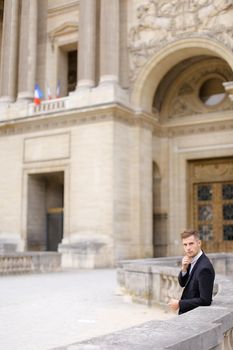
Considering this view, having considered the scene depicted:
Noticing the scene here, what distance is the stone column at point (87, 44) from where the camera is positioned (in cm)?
2362

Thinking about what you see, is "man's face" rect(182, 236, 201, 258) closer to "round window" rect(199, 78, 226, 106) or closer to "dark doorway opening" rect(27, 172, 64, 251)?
"dark doorway opening" rect(27, 172, 64, 251)

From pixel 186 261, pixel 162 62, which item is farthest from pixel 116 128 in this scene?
pixel 186 261

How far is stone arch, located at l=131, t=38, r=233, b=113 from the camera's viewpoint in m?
22.4

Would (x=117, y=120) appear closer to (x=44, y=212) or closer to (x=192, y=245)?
(x=44, y=212)

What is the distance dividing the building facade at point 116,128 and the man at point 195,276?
658 inches

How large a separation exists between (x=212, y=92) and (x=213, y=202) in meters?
5.47

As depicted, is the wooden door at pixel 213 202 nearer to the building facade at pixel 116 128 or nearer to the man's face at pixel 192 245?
the building facade at pixel 116 128

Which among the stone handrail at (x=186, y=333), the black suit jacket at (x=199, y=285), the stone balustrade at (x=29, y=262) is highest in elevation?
the black suit jacket at (x=199, y=285)

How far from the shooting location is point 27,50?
84.7ft

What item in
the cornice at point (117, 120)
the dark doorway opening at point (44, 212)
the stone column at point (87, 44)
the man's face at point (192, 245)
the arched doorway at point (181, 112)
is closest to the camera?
the man's face at point (192, 245)

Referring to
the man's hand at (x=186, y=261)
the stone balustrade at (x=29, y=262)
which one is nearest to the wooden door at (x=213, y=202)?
the stone balustrade at (x=29, y=262)

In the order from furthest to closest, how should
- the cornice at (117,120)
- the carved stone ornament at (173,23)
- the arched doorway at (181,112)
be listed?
the arched doorway at (181,112) < the cornice at (117,120) < the carved stone ornament at (173,23)

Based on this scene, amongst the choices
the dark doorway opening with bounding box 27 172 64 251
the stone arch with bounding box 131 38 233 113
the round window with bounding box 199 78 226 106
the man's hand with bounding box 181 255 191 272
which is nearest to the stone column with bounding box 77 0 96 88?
the stone arch with bounding box 131 38 233 113

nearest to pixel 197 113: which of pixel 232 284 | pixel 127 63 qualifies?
pixel 127 63
